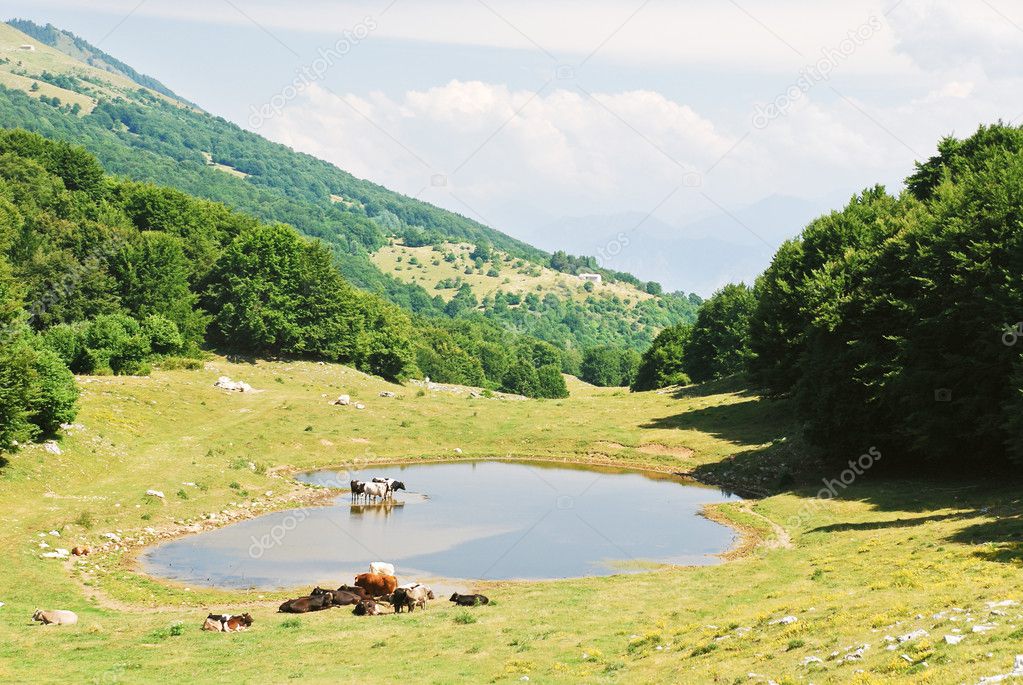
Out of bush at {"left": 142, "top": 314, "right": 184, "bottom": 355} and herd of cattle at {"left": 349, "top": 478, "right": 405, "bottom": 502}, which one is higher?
bush at {"left": 142, "top": 314, "right": 184, "bottom": 355}

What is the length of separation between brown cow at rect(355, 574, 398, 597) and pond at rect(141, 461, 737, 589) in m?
3.14

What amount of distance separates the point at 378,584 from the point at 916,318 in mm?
35499

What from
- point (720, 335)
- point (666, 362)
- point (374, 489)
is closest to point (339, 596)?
point (374, 489)


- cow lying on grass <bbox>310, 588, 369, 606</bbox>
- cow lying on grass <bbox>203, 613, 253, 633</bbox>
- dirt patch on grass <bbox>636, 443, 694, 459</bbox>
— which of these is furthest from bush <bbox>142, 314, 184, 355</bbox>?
cow lying on grass <bbox>203, 613, 253, 633</bbox>

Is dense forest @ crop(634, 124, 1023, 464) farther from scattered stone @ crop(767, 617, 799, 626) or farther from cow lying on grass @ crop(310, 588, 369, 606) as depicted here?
cow lying on grass @ crop(310, 588, 369, 606)

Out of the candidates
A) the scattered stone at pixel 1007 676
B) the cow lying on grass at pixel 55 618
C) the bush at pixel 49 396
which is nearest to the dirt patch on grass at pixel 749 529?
the cow lying on grass at pixel 55 618

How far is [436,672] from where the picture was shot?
25750 mm

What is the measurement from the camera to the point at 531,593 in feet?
126

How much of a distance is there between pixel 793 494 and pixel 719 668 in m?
38.3

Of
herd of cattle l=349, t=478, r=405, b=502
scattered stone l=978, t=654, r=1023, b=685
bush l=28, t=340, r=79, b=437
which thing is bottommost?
scattered stone l=978, t=654, r=1023, b=685

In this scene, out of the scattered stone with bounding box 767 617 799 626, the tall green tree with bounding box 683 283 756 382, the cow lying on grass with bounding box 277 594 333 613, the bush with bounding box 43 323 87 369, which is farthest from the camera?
the tall green tree with bounding box 683 283 756 382

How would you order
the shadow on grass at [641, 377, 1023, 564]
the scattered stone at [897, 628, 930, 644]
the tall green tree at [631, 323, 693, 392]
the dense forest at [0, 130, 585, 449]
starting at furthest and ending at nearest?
the tall green tree at [631, 323, 693, 392], the dense forest at [0, 130, 585, 449], the shadow on grass at [641, 377, 1023, 564], the scattered stone at [897, 628, 930, 644]

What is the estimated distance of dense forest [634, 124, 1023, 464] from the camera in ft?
166

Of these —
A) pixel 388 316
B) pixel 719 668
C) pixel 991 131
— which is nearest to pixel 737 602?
pixel 719 668
